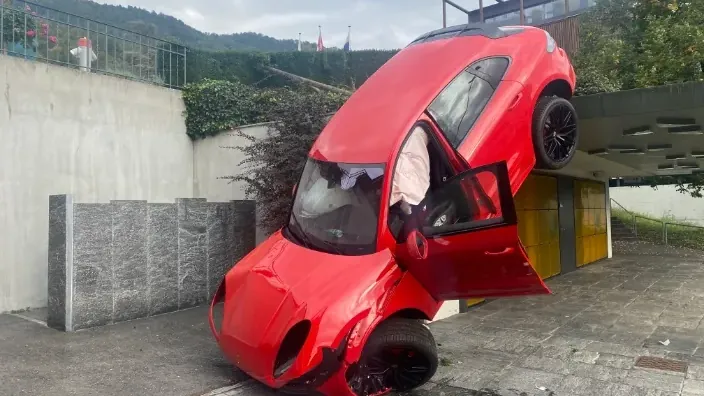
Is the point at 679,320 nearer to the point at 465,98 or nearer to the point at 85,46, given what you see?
the point at 465,98

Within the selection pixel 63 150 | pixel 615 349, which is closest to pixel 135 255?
pixel 63 150

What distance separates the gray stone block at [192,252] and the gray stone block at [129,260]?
0.64 metres

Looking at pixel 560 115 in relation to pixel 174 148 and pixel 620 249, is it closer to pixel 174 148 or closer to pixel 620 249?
pixel 174 148

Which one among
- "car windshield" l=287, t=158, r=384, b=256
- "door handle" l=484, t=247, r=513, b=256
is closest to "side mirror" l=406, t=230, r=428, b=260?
"car windshield" l=287, t=158, r=384, b=256

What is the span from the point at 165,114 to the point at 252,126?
69.7 inches

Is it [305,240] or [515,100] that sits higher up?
[515,100]

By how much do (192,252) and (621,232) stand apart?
742 inches

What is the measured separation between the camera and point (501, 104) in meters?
5.74

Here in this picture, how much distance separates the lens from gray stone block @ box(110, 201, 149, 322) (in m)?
7.45

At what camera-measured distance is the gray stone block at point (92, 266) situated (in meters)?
7.01

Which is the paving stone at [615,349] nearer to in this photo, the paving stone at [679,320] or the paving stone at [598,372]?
the paving stone at [598,372]

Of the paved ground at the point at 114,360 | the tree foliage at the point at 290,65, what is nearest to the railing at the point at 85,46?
the tree foliage at the point at 290,65

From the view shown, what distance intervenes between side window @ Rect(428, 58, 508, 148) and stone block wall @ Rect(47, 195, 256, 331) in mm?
4663

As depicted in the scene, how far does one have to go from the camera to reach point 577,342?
6930 millimetres
